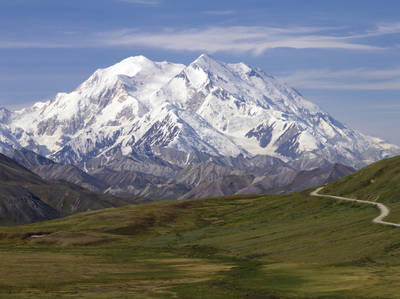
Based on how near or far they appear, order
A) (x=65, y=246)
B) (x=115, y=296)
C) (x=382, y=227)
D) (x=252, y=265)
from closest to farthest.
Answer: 1. (x=115, y=296)
2. (x=252, y=265)
3. (x=382, y=227)
4. (x=65, y=246)

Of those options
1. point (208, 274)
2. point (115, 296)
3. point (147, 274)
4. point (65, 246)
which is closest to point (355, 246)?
point (208, 274)

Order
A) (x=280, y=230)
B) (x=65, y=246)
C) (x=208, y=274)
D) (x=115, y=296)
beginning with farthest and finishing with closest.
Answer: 1. (x=65, y=246)
2. (x=280, y=230)
3. (x=208, y=274)
4. (x=115, y=296)

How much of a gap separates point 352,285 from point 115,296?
1369 inches

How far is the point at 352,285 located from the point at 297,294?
351 inches

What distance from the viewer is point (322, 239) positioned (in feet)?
506

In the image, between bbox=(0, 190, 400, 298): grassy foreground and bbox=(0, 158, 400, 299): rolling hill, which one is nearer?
bbox=(0, 190, 400, 298): grassy foreground

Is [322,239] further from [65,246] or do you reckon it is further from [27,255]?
[65,246]

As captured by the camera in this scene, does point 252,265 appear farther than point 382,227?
No

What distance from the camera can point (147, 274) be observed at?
12506cm

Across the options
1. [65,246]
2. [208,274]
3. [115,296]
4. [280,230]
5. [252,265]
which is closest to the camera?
[115,296]

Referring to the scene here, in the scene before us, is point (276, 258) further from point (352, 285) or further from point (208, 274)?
point (352, 285)

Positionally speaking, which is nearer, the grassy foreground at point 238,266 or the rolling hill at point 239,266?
the grassy foreground at point 238,266

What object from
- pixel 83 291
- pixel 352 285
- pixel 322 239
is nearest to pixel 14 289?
pixel 83 291

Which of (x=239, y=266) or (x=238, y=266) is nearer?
(x=239, y=266)
